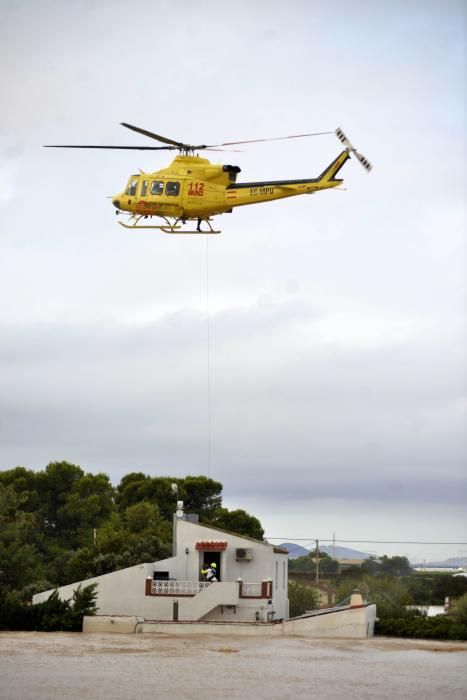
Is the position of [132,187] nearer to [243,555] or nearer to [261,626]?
[243,555]

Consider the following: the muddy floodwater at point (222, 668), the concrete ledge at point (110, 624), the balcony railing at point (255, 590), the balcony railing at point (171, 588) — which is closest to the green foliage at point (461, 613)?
the muddy floodwater at point (222, 668)

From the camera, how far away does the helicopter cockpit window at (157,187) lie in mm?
44562

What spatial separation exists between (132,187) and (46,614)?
54.8 ft

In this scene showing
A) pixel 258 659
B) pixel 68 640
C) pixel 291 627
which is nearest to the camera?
pixel 258 659

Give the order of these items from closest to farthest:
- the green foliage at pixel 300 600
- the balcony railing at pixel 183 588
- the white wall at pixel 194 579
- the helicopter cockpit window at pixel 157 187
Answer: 1. the white wall at pixel 194 579
2. the balcony railing at pixel 183 588
3. the helicopter cockpit window at pixel 157 187
4. the green foliage at pixel 300 600

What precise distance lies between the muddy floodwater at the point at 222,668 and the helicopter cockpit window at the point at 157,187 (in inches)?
660

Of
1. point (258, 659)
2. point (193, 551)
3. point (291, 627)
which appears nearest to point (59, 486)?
point (193, 551)

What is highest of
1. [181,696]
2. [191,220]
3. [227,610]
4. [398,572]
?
[191,220]

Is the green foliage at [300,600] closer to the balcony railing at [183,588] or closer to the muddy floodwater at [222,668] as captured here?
the balcony railing at [183,588]

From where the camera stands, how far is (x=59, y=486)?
8281cm

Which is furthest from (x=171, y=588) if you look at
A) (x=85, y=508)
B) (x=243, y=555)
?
(x=85, y=508)

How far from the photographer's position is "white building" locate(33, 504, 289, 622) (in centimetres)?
4159

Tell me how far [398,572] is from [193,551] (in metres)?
76.1

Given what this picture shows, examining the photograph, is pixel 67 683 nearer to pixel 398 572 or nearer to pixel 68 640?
pixel 68 640
